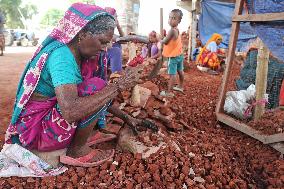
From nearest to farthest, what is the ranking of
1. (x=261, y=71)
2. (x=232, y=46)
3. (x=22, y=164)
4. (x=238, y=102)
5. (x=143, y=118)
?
1. (x=22, y=164)
2. (x=143, y=118)
3. (x=261, y=71)
4. (x=232, y=46)
5. (x=238, y=102)

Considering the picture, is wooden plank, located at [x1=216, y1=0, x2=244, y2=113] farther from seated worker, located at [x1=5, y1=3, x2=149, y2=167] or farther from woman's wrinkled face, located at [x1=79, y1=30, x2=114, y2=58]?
woman's wrinkled face, located at [x1=79, y1=30, x2=114, y2=58]

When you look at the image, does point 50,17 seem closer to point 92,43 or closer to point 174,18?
point 174,18

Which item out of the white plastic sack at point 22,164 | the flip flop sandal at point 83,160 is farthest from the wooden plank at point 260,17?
the white plastic sack at point 22,164

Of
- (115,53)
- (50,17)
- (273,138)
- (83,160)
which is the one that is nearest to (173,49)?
(115,53)

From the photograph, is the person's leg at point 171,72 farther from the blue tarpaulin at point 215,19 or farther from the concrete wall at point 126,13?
the blue tarpaulin at point 215,19

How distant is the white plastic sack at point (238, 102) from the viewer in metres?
3.22

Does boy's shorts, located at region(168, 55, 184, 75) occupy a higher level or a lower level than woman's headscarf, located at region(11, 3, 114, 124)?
lower

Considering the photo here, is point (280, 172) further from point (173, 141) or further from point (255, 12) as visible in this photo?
point (255, 12)

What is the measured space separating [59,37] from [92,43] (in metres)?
0.22

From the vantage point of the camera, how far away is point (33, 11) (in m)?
38.6

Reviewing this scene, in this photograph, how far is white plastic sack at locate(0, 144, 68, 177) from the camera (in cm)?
202

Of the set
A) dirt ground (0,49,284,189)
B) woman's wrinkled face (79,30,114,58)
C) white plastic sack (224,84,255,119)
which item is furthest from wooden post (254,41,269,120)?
woman's wrinkled face (79,30,114,58)

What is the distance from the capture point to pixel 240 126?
2910mm

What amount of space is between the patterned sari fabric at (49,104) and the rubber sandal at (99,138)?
35 cm
